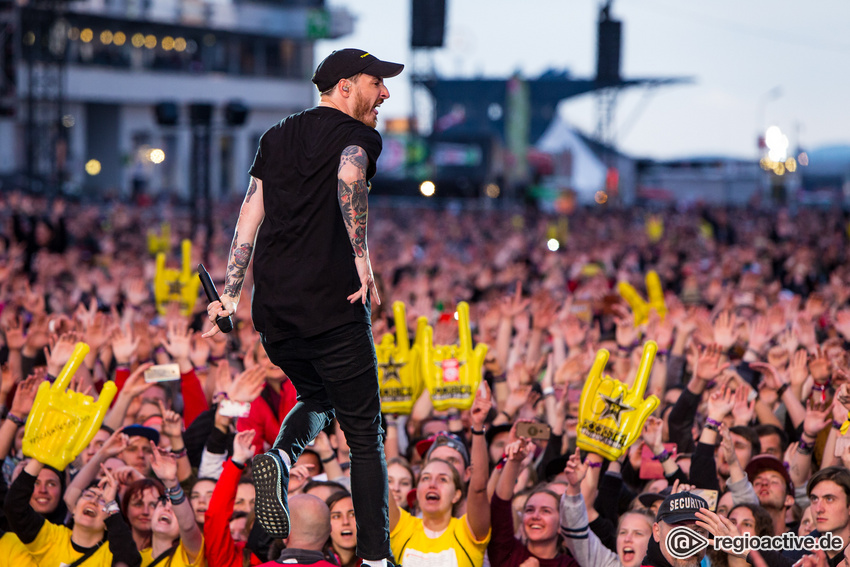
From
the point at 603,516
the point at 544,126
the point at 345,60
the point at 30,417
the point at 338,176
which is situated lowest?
the point at 603,516

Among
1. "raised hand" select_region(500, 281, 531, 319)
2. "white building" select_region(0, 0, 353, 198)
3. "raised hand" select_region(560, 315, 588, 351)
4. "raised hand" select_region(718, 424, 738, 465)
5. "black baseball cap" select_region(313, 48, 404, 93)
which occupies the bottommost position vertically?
"raised hand" select_region(718, 424, 738, 465)

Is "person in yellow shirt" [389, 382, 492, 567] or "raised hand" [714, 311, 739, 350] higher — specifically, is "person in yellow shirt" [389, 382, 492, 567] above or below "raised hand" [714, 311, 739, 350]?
below

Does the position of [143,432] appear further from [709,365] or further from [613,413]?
[709,365]

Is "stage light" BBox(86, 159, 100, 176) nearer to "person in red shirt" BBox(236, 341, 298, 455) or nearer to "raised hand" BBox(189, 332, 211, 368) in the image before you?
"raised hand" BBox(189, 332, 211, 368)

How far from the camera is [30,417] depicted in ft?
14.4

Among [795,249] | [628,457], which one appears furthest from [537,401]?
[795,249]

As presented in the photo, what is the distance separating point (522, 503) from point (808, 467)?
1.51m

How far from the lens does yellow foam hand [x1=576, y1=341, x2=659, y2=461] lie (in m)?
4.56

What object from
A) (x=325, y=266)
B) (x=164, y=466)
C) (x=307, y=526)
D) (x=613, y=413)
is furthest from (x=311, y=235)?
(x=613, y=413)

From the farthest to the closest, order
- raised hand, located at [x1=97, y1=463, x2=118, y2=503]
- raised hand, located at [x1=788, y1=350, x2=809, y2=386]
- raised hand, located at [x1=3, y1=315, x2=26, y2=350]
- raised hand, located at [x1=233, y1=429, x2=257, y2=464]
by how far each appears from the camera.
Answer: raised hand, located at [x1=3, y1=315, x2=26, y2=350], raised hand, located at [x1=788, y1=350, x2=809, y2=386], raised hand, located at [x1=97, y1=463, x2=118, y2=503], raised hand, located at [x1=233, y1=429, x2=257, y2=464]

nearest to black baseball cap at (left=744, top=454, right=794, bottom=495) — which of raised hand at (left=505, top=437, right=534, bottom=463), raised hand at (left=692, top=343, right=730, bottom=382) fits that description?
raised hand at (left=692, top=343, right=730, bottom=382)

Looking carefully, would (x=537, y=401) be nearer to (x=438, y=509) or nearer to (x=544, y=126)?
(x=438, y=509)

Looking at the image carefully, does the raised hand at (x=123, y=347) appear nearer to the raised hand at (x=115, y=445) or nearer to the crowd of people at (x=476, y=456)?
the crowd of people at (x=476, y=456)

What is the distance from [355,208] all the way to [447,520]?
1.93 m
